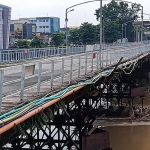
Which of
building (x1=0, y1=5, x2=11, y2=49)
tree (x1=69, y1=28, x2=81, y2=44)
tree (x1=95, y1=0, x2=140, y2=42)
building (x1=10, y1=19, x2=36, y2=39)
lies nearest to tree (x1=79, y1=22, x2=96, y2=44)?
tree (x1=69, y1=28, x2=81, y2=44)

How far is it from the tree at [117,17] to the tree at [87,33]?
36.6ft

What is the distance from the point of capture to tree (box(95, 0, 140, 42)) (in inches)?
3716

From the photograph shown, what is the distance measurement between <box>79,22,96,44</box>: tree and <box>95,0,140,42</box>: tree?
11.2 meters

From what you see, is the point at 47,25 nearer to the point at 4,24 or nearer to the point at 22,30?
the point at 22,30

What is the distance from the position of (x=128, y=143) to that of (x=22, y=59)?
488 inches

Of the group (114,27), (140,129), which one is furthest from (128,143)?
(114,27)

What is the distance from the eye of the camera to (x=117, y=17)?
10444 cm

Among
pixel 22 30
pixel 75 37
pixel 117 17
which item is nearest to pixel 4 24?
pixel 75 37

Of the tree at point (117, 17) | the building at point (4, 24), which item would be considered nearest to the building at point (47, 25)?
the tree at point (117, 17)

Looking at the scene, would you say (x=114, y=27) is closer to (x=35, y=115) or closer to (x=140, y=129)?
(x=140, y=129)

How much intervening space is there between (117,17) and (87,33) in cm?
2477

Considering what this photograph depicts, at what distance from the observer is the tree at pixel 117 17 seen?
310ft

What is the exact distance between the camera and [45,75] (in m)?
14.5

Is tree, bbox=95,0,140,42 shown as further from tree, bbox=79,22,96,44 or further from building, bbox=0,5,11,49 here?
building, bbox=0,5,11,49
